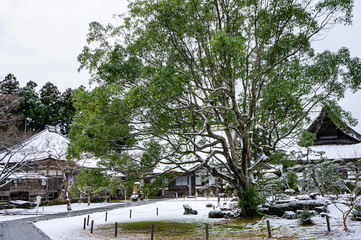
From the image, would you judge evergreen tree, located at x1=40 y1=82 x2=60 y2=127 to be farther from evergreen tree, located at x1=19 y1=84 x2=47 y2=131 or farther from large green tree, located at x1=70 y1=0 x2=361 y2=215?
large green tree, located at x1=70 y1=0 x2=361 y2=215

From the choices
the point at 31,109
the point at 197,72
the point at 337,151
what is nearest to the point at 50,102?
the point at 31,109

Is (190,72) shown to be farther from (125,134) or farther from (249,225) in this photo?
(249,225)

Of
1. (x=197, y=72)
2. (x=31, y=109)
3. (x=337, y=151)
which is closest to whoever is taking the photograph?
(x=197, y=72)

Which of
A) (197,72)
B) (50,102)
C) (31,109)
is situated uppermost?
(50,102)

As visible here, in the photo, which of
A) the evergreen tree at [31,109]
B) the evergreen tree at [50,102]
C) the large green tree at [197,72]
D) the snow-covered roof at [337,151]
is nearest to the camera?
the large green tree at [197,72]

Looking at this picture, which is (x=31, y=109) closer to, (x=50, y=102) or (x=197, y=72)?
(x=50, y=102)

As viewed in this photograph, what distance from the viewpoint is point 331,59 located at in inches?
468

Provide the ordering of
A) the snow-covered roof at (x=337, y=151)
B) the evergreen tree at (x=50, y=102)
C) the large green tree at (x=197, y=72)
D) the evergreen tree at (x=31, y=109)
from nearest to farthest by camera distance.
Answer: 1. the large green tree at (x=197, y=72)
2. the snow-covered roof at (x=337, y=151)
3. the evergreen tree at (x=31, y=109)
4. the evergreen tree at (x=50, y=102)

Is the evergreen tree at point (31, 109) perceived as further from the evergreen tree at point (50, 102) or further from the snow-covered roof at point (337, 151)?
the snow-covered roof at point (337, 151)

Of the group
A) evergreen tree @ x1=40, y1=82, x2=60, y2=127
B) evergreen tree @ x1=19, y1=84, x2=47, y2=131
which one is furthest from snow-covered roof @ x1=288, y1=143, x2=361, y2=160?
evergreen tree @ x1=40, y1=82, x2=60, y2=127

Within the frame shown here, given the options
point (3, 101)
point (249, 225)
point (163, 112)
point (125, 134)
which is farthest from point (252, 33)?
point (3, 101)

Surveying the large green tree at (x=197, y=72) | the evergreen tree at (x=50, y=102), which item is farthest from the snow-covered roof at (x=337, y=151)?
the evergreen tree at (x=50, y=102)

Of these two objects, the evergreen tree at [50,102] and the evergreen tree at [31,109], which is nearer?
the evergreen tree at [31,109]

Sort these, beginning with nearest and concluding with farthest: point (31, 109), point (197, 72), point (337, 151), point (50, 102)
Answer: point (197, 72) → point (337, 151) → point (31, 109) → point (50, 102)
